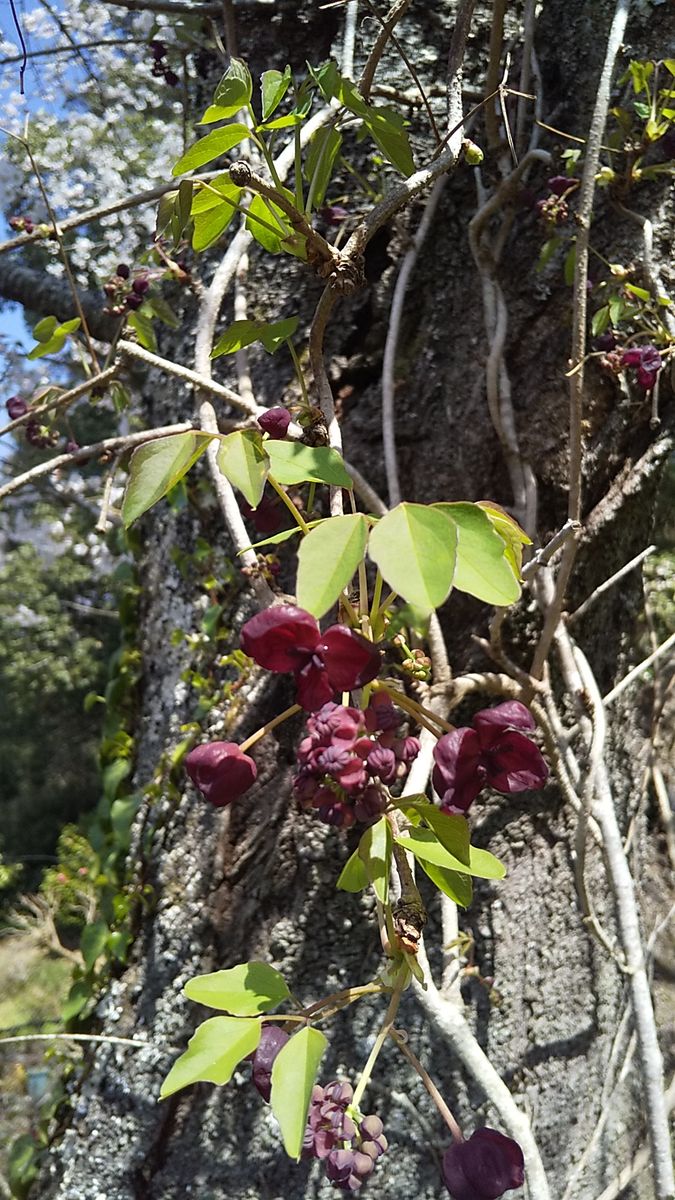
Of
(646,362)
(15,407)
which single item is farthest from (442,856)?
(15,407)

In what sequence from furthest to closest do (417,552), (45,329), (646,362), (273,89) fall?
(45,329), (646,362), (273,89), (417,552)

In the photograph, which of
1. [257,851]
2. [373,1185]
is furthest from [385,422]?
[373,1185]

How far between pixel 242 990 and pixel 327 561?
0.32m

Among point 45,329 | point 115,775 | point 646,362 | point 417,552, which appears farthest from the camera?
point 115,775

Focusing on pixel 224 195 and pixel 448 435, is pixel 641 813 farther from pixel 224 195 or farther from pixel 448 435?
pixel 224 195

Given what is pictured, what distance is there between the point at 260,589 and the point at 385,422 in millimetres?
453

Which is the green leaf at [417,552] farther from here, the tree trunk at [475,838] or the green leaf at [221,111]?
the tree trunk at [475,838]

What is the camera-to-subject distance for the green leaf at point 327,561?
40 centimetres

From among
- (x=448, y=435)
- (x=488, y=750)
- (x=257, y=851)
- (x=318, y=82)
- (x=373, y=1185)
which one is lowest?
(x=373, y=1185)

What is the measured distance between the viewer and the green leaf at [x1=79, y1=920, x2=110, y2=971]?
1.15m

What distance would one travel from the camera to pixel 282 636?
461 millimetres

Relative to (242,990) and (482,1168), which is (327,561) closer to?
(242,990)

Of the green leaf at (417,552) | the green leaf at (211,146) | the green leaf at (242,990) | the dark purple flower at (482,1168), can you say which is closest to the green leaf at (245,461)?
the green leaf at (417,552)

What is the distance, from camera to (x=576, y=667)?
3.12ft
